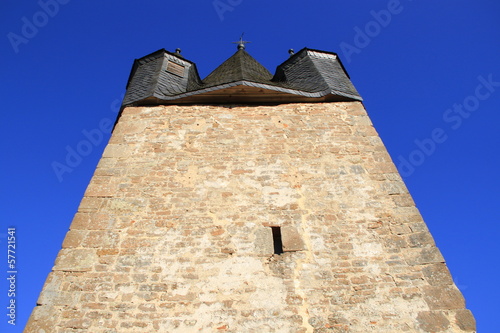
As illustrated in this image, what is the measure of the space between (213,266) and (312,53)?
6465 millimetres

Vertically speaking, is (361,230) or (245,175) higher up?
(245,175)

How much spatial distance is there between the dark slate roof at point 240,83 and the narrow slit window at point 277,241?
309 centimetres

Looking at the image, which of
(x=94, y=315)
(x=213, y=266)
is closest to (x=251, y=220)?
Answer: (x=213, y=266)

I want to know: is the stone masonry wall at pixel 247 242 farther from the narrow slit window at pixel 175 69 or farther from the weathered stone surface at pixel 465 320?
the narrow slit window at pixel 175 69

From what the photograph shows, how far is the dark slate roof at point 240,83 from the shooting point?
21.3 ft

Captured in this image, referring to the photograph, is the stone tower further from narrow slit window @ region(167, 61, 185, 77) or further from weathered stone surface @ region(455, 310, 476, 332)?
narrow slit window @ region(167, 61, 185, 77)

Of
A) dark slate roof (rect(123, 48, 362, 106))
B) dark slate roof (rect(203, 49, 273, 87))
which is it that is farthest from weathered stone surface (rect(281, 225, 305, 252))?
dark slate roof (rect(203, 49, 273, 87))

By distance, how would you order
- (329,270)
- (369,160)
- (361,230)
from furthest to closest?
(369,160) → (361,230) → (329,270)

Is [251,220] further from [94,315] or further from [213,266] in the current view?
[94,315]

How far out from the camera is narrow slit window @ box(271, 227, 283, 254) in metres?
4.15

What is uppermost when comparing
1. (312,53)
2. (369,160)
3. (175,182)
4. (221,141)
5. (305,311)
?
(312,53)

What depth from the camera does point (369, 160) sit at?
5.21 metres

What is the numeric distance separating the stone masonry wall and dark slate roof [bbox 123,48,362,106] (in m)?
0.96

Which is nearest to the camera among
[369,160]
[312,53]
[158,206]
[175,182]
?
[158,206]
